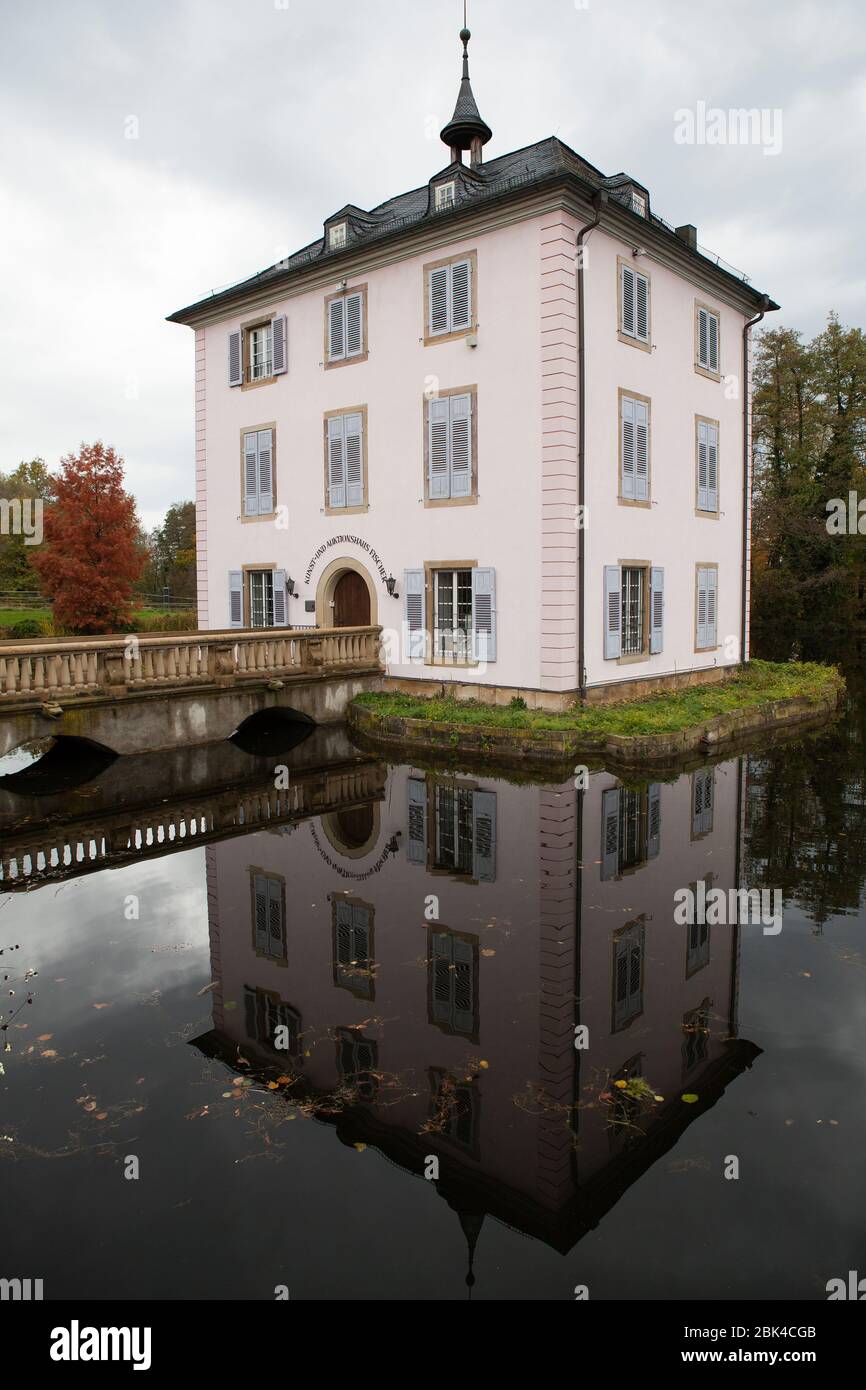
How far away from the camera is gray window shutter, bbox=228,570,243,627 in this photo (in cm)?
2258

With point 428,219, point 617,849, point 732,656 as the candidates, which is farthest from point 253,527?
point 617,849

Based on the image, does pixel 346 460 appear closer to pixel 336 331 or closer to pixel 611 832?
pixel 336 331

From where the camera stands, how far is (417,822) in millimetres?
11055

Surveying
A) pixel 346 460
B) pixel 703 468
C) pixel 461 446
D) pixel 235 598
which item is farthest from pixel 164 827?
pixel 703 468

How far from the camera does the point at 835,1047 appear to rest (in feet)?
18.5

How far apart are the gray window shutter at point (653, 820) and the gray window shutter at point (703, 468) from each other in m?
10.8

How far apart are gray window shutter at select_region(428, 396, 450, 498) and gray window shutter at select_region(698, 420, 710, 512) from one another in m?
6.83

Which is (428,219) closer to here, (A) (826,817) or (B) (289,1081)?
(A) (826,817)

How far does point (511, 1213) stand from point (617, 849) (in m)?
5.68

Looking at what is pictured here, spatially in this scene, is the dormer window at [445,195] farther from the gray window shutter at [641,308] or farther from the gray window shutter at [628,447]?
the gray window shutter at [628,447]

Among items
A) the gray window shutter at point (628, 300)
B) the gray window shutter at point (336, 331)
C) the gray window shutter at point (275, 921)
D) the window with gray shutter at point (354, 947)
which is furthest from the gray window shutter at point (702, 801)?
the gray window shutter at point (336, 331)

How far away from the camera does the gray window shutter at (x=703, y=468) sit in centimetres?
2089

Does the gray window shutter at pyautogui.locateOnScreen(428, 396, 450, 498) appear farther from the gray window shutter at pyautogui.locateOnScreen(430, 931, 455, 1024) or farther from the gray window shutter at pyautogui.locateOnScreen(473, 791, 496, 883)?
the gray window shutter at pyautogui.locateOnScreen(430, 931, 455, 1024)

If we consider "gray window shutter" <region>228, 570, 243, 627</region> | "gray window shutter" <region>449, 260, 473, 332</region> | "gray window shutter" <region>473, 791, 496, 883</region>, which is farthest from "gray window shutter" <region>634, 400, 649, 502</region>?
"gray window shutter" <region>228, 570, 243, 627</region>
